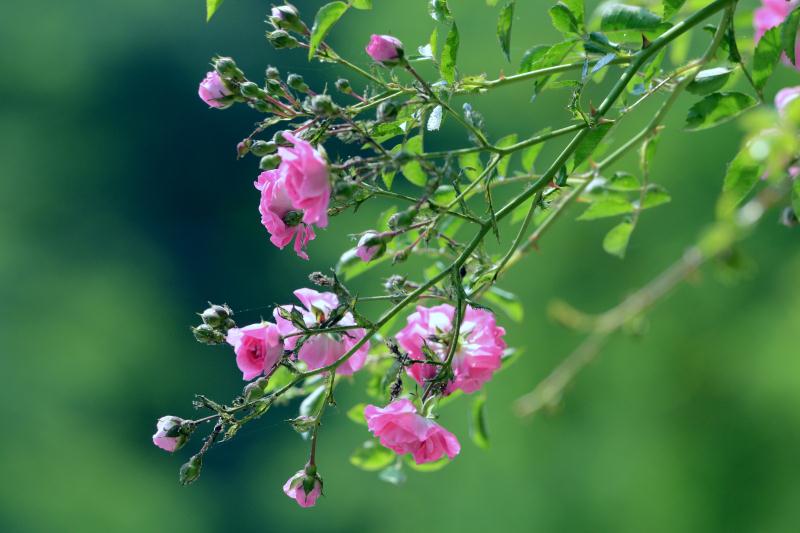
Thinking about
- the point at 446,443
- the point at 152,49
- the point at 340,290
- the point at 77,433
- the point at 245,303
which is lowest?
the point at 77,433

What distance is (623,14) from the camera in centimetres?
59

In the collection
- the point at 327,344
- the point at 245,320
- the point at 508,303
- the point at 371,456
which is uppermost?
the point at 327,344

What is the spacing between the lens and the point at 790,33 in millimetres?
543

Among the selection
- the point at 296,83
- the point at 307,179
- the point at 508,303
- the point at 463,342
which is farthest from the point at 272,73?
the point at 508,303

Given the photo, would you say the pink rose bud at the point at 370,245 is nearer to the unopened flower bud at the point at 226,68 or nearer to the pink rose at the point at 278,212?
the pink rose at the point at 278,212

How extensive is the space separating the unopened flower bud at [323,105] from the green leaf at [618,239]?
34cm

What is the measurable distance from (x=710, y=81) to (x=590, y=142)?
0.31 feet

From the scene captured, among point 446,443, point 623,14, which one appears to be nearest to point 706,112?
point 623,14

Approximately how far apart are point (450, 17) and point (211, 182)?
5.18 m

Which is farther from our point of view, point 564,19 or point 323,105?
point 564,19

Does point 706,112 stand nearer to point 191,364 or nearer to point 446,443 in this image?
point 446,443

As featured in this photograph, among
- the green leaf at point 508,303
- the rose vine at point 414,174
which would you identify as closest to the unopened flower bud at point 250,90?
the rose vine at point 414,174

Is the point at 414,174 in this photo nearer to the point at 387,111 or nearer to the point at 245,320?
the point at 387,111

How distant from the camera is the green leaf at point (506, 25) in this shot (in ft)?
1.84
